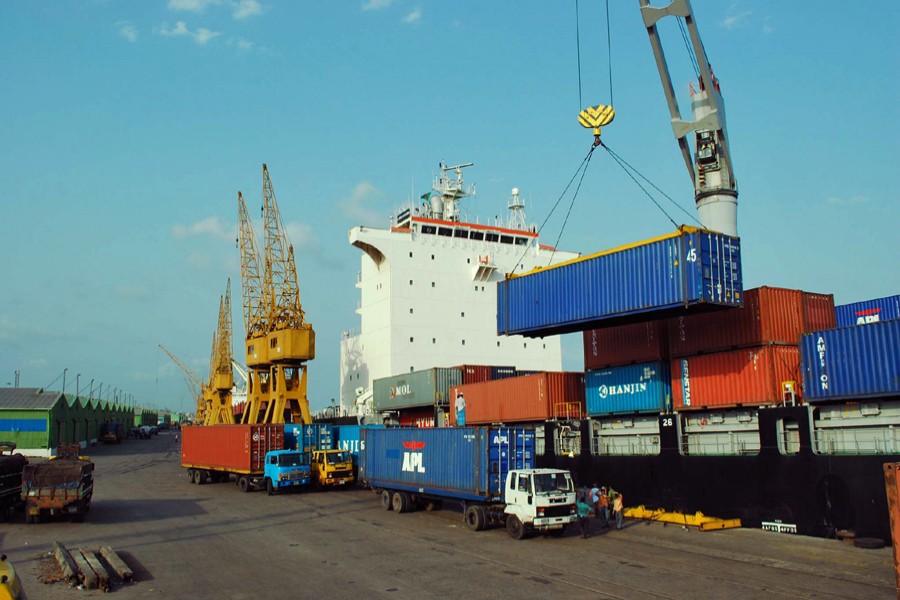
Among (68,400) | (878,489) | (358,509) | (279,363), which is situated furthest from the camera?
(68,400)

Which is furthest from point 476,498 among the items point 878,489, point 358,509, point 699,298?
point 878,489

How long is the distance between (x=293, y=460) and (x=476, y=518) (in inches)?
548

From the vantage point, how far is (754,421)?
20922 mm

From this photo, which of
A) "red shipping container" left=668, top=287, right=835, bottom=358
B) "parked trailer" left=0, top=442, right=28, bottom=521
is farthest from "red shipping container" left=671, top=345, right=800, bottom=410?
"parked trailer" left=0, top=442, right=28, bottom=521

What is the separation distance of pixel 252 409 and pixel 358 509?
80.4 ft

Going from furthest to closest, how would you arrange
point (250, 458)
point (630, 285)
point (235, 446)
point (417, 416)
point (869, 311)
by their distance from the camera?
point (417, 416)
point (235, 446)
point (250, 458)
point (869, 311)
point (630, 285)

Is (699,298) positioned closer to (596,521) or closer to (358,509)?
(596,521)

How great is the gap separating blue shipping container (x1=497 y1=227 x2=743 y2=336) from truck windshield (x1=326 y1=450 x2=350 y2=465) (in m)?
11.7

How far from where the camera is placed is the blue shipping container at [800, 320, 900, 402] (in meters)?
17.3

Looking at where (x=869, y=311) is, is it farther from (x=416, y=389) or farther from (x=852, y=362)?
(x=416, y=389)

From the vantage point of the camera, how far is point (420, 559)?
16312 millimetres

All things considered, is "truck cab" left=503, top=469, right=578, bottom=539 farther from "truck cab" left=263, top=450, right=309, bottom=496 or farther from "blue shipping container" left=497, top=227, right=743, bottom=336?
"truck cab" left=263, top=450, right=309, bottom=496

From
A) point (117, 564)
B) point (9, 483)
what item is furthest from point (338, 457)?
point (117, 564)

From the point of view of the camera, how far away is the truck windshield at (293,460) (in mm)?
31578
